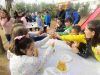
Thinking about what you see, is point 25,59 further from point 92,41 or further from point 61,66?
point 92,41

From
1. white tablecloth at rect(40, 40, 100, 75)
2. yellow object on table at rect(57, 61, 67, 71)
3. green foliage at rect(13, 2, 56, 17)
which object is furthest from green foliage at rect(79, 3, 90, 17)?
yellow object on table at rect(57, 61, 67, 71)

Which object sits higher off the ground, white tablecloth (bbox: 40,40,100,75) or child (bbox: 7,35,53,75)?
child (bbox: 7,35,53,75)

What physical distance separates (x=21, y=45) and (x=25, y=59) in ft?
0.44

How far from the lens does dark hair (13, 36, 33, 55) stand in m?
2.04

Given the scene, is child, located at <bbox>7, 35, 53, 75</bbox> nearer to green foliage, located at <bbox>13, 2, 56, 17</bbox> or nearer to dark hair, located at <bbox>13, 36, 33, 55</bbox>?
dark hair, located at <bbox>13, 36, 33, 55</bbox>

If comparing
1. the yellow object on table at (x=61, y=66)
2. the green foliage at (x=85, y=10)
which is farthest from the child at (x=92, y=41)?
the green foliage at (x=85, y=10)

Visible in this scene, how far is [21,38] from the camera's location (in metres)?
2.10

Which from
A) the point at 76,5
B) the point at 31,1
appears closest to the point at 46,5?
the point at 31,1

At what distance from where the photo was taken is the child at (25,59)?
6.69 feet

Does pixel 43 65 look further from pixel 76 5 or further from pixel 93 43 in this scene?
pixel 76 5

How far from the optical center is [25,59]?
2.04 m

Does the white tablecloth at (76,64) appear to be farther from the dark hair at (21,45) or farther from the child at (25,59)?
the dark hair at (21,45)

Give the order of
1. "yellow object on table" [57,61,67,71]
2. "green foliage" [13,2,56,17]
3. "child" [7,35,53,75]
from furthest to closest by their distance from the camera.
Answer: "green foliage" [13,2,56,17], "yellow object on table" [57,61,67,71], "child" [7,35,53,75]

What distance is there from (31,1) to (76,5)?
15.9 ft
